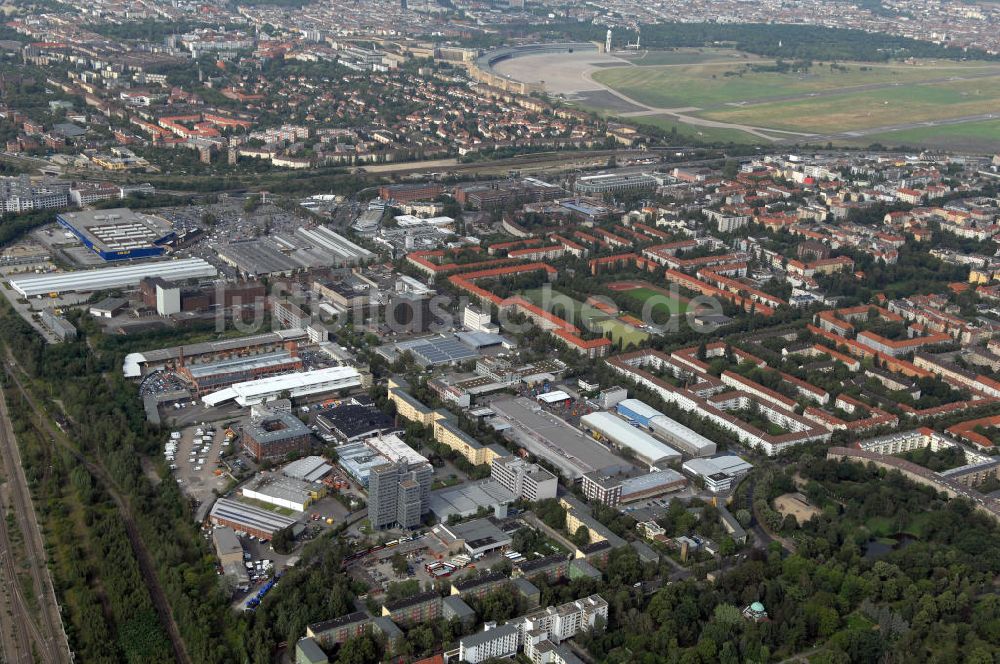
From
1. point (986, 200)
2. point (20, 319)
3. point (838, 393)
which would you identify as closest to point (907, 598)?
point (838, 393)

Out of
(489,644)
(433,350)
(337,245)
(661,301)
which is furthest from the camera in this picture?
(337,245)

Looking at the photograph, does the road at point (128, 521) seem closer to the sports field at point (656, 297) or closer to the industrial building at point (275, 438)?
the industrial building at point (275, 438)


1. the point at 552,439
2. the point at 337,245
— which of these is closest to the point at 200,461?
the point at 552,439

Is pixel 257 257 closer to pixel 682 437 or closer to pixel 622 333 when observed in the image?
pixel 622 333

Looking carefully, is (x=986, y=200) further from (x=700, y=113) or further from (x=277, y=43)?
(x=277, y=43)

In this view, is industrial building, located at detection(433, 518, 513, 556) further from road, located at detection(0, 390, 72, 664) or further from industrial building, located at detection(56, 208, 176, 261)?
industrial building, located at detection(56, 208, 176, 261)

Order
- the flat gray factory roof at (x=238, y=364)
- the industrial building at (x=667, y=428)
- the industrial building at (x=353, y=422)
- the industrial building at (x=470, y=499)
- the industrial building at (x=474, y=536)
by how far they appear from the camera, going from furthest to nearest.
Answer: the flat gray factory roof at (x=238, y=364)
the industrial building at (x=667, y=428)
the industrial building at (x=353, y=422)
the industrial building at (x=470, y=499)
the industrial building at (x=474, y=536)

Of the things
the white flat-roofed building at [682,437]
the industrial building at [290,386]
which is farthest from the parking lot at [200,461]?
the white flat-roofed building at [682,437]
